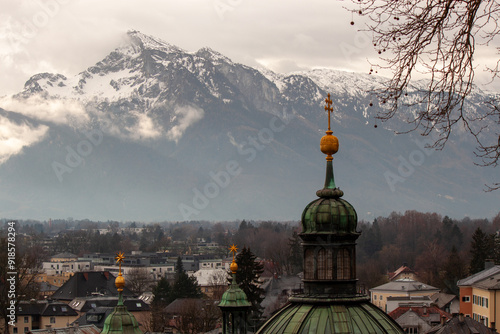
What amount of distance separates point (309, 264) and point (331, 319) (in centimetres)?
182

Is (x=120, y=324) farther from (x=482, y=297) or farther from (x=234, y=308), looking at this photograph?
(x=482, y=297)

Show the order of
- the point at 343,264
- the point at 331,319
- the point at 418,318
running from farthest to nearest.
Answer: the point at 418,318 < the point at 343,264 < the point at 331,319

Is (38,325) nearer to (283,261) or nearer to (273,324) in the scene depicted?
(283,261)

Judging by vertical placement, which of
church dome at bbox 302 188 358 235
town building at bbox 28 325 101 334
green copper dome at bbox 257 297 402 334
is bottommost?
town building at bbox 28 325 101 334

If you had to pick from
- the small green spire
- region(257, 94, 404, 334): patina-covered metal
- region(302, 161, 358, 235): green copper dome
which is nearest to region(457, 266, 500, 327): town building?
the small green spire

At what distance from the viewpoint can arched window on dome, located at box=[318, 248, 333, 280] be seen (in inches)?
1051

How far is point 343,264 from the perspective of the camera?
1054 inches

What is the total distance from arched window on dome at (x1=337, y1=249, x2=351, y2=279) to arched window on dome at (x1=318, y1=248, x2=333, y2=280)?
0.21m

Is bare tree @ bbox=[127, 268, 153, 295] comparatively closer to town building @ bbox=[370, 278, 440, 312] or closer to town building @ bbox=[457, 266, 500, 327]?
town building @ bbox=[370, 278, 440, 312]

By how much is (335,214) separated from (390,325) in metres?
3.23

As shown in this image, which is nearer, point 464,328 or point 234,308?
point 234,308

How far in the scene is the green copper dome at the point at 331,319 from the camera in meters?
25.6

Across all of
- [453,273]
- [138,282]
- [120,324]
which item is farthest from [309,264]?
[138,282]

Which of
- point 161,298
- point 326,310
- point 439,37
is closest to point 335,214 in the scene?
point 326,310
